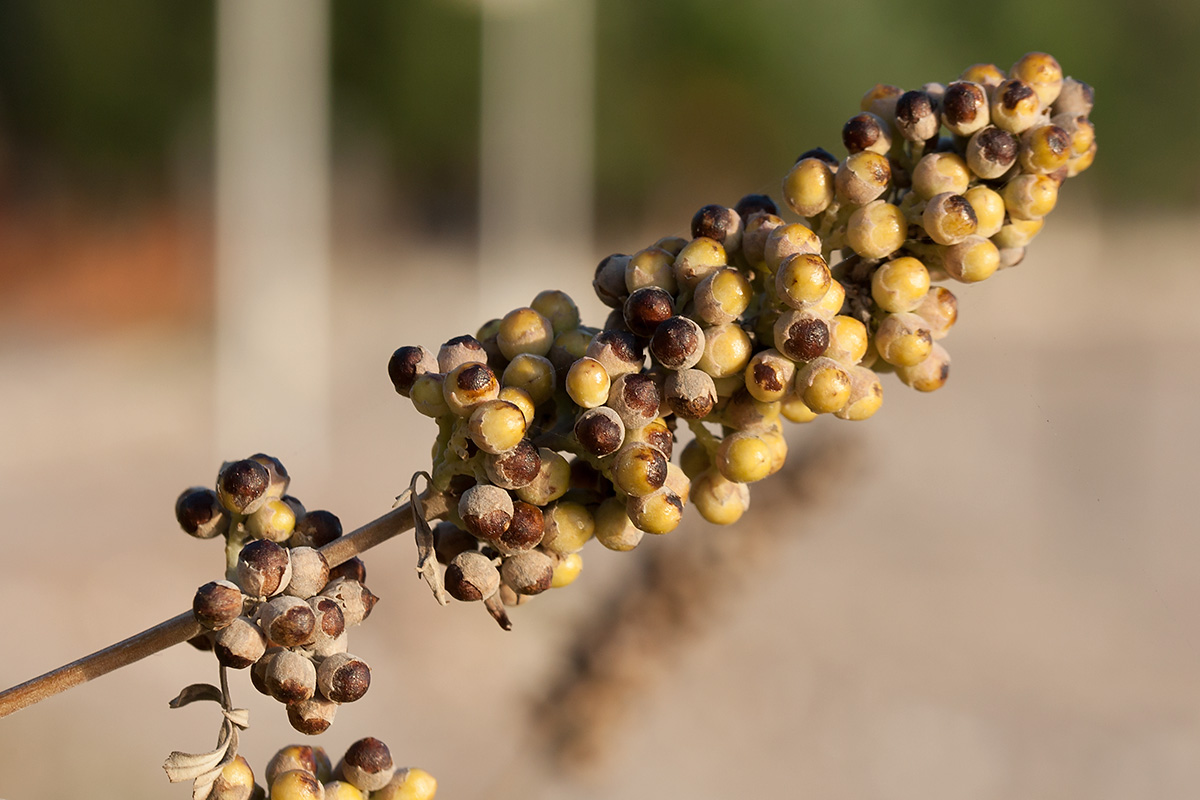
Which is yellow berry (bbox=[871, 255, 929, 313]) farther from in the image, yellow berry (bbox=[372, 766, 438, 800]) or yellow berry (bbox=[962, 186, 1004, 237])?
yellow berry (bbox=[372, 766, 438, 800])

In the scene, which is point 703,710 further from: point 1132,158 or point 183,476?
point 1132,158

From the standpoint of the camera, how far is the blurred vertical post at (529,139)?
5.59 metres

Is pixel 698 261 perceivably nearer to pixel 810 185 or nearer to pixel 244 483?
pixel 810 185

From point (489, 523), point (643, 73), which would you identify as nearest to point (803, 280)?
point (489, 523)

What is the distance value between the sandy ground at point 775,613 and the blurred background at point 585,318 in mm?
13

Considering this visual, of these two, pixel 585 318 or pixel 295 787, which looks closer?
pixel 295 787

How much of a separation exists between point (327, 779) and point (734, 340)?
0.22 m

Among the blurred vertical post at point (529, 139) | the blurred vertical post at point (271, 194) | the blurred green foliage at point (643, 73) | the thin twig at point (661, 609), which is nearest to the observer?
the thin twig at point (661, 609)

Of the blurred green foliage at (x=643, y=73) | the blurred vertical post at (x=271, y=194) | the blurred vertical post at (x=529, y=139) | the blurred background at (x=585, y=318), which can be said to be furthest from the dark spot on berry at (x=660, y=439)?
the blurred green foliage at (x=643, y=73)

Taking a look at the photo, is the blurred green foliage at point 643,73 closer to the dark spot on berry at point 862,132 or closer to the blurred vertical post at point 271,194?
the blurred vertical post at point 271,194

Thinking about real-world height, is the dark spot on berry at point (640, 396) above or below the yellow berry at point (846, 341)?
below

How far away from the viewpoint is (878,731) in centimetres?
222

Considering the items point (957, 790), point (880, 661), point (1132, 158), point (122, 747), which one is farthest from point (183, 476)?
point (1132, 158)

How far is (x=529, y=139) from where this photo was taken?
5582 millimetres
